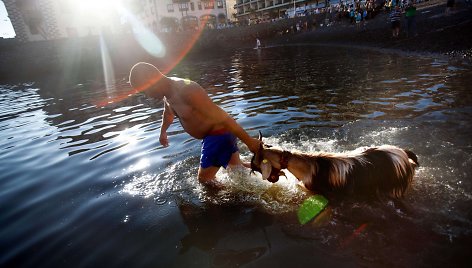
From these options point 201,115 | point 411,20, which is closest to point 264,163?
point 201,115

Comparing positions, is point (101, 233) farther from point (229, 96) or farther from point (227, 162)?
point (229, 96)

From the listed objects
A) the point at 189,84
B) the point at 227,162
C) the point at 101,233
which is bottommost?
the point at 101,233

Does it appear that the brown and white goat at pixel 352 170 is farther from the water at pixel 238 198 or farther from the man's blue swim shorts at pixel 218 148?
the man's blue swim shorts at pixel 218 148

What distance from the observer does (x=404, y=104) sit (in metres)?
7.88

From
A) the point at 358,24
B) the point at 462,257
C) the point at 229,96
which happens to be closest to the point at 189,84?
the point at 462,257

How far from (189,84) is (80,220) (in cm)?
264

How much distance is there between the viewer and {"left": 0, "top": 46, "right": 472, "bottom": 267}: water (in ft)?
10.8

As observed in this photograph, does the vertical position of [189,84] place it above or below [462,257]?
above

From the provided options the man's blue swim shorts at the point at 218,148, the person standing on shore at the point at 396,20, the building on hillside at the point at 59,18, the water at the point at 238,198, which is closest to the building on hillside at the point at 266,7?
the building on hillside at the point at 59,18

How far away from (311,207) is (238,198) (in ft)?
3.70

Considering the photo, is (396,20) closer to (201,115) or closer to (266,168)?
(201,115)

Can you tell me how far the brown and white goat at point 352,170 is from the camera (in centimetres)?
364

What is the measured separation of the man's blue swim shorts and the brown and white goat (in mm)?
995

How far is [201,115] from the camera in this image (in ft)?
13.8
